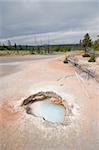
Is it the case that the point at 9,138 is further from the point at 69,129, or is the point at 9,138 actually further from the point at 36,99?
the point at 36,99

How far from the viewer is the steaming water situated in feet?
37.4

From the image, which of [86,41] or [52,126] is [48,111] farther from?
[86,41]

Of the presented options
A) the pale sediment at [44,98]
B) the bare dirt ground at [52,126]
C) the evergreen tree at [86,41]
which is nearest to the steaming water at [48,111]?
the pale sediment at [44,98]

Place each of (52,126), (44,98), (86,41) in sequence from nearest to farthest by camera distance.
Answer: (52,126)
(44,98)
(86,41)

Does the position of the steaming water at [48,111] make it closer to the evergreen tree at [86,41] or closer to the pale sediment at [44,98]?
the pale sediment at [44,98]

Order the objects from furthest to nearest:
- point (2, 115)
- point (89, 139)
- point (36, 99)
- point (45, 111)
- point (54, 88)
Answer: point (54, 88)
point (36, 99)
point (45, 111)
point (2, 115)
point (89, 139)

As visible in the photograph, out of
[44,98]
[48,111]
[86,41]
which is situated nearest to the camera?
[48,111]

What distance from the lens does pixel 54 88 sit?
Result: 15070 mm

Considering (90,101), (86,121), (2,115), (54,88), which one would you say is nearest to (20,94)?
(54,88)

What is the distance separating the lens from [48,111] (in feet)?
40.5

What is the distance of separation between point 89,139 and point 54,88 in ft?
20.9

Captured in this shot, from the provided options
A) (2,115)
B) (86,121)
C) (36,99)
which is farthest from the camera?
(36,99)

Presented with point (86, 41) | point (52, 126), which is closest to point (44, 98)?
point (52, 126)

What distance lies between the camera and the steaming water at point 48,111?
1139cm
